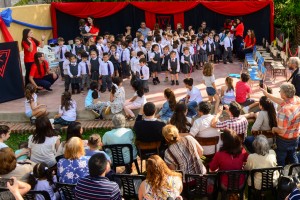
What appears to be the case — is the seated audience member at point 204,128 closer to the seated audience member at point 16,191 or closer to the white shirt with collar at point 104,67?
the seated audience member at point 16,191

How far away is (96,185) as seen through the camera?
4891 millimetres

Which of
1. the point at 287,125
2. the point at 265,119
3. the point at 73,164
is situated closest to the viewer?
the point at 73,164

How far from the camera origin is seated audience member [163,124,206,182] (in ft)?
19.4

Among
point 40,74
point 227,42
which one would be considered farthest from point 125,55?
point 227,42

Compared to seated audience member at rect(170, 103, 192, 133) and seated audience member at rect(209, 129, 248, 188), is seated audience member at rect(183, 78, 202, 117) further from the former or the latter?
seated audience member at rect(209, 129, 248, 188)

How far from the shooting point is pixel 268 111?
7281 mm

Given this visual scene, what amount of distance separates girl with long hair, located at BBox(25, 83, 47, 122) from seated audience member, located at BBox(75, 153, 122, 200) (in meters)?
5.21

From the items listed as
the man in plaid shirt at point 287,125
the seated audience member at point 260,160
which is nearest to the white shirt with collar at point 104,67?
the man in plaid shirt at point 287,125

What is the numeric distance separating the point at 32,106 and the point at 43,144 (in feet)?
11.3

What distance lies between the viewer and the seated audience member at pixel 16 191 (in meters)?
4.88

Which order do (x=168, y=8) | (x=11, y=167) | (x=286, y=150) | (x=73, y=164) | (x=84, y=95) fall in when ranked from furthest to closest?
1. (x=168, y=8)
2. (x=84, y=95)
3. (x=286, y=150)
4. (x=73, y=164)
5. (x=11, y=167)

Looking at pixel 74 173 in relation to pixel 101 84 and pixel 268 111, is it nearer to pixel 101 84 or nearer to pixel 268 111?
pixel 268 111

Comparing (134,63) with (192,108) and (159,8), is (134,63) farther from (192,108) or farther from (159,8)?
(159,8)

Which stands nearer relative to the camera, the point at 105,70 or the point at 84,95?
the point at 105,70
